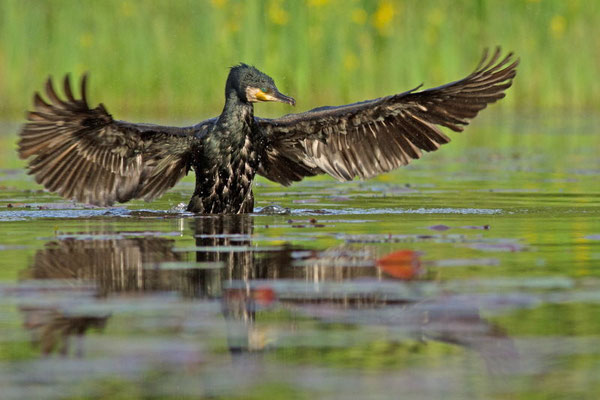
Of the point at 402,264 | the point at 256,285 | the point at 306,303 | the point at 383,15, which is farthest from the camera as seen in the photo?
the point at 383,15

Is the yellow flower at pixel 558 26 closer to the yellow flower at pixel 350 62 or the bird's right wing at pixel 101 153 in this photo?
Result: the yellow flower at pixel 350 62

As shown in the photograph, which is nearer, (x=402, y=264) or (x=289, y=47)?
(x=402, y=264)

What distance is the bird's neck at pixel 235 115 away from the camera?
909 cm

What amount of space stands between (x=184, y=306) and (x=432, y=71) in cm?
1485

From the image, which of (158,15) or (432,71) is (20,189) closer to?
(158,15)

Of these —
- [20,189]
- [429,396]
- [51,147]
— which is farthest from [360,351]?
[20,189]

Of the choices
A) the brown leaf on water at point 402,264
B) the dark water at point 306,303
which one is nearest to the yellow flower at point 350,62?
the dark water at point 306,303

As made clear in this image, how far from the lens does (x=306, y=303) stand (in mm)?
4820

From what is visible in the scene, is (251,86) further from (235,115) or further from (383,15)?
(383,15)

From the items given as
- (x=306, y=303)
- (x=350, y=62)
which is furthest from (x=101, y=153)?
(x=350, y=62)

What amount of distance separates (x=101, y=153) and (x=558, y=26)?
1182cm

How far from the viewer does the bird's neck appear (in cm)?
909

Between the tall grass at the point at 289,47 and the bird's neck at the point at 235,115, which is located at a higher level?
the tall grass at the point at 289,47

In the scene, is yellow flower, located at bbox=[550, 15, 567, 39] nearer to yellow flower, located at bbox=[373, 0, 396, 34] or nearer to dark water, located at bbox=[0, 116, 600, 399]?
yellow flower, located at bbox=[373, 0, 396, 34]
